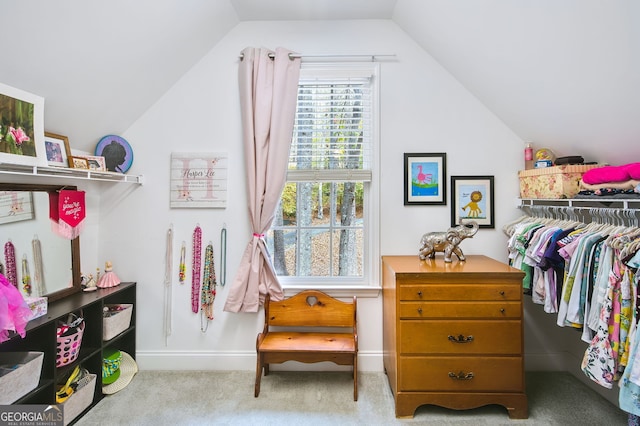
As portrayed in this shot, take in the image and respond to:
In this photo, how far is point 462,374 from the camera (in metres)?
1.73

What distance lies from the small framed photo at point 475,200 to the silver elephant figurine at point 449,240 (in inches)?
11.6

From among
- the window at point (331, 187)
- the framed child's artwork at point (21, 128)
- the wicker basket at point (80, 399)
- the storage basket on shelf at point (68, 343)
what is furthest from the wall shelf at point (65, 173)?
the wicker basket at point (80, 399)

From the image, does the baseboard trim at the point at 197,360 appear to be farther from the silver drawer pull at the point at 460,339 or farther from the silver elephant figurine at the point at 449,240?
the silver elephant figurine at the point at 449,240

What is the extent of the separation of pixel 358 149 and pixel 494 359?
1625mm

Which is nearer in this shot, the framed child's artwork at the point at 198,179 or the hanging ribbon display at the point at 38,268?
the hanging ribbon display at the point at 38,268

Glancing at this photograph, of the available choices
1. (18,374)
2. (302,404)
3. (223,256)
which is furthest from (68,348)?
(302,404)

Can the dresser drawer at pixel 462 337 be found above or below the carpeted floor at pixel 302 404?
above

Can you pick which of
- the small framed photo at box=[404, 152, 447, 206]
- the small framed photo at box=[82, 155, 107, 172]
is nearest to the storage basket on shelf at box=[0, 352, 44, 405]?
the small framed photo at box=[82, 155, 107, 172]

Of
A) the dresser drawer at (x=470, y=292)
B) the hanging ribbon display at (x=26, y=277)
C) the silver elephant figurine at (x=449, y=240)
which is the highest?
the silver elephant figurine at (x=449, y=240)

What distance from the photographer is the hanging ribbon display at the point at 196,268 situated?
228 cm

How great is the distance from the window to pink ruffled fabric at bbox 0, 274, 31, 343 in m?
1.41

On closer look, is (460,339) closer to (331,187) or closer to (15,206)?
(331,187)

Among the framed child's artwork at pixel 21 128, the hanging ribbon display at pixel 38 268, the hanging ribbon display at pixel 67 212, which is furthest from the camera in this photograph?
the hanging ribbon display at pixel 67 212

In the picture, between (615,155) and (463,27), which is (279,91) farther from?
(615,155)
